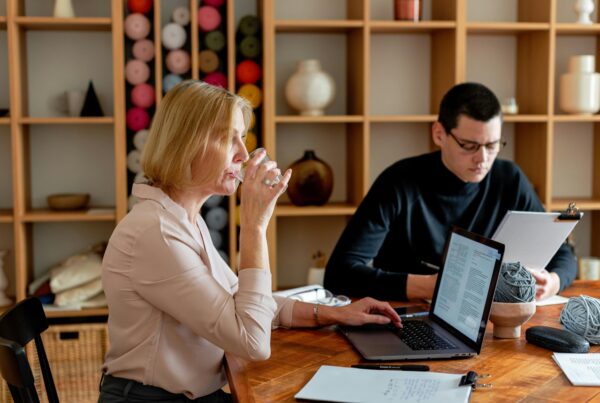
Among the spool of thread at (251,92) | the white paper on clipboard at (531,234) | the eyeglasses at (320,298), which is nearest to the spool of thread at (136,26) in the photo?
the spool of thread at (251,92)

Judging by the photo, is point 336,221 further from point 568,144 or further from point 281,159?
point 568,144

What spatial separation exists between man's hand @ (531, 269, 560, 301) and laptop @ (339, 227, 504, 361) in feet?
1.15

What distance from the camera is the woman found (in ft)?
5.28

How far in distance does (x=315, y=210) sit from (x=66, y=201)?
3.71ft

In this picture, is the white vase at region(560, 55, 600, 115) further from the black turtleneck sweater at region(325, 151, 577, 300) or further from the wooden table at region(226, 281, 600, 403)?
the wooden table at region(226, 281, 600, 403)

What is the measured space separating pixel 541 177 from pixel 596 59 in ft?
2.51

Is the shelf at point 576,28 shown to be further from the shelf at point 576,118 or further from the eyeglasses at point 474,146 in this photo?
the eyeglasses at point 474,146

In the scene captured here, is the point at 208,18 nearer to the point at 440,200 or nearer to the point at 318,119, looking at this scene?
the point at 318,119

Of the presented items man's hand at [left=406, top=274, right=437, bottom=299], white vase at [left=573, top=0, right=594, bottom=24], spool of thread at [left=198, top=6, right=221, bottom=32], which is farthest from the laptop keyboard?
white vase at [left=573, top=0, right=594, bottom=24]

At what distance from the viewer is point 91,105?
3.56m

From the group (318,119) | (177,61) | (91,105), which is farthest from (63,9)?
(318,119)

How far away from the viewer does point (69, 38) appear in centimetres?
367

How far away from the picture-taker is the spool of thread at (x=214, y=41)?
3.54 m

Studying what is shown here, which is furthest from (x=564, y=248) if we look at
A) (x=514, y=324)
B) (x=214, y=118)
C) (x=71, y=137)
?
(x=71, y=137)
